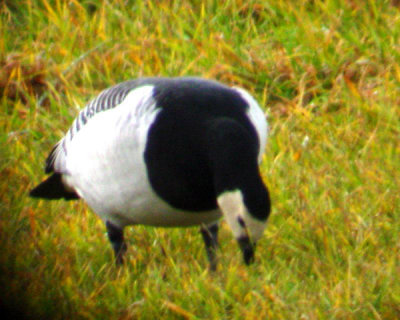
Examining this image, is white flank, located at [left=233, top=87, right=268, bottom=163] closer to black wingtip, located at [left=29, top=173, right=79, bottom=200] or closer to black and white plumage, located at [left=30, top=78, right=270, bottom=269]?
black and white plumage, located at [left=30, top=78, right=270, bottom=269]

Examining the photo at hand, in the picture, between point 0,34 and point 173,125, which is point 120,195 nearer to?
point 173,125

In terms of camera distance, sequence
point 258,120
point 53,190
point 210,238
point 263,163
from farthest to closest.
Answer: point 263,163 → point 53,190 → point 210,238 → point 258,120

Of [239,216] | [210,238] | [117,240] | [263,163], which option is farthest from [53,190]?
[239,216]

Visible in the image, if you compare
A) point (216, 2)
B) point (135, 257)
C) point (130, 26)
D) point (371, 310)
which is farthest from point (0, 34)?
point (371, 310)

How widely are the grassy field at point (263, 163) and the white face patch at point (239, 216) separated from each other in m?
0.23

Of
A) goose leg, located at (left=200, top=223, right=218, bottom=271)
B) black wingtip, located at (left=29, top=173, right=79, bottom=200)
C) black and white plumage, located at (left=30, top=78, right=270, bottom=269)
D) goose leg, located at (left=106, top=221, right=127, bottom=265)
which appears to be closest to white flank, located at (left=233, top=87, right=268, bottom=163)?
black and white plumage, located at (left=30, top=78, right=270, bottom=269)

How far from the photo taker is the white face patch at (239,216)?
4469 mm

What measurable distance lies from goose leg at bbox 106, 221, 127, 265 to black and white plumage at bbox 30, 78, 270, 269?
152 mm

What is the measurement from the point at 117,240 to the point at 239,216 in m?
0.92

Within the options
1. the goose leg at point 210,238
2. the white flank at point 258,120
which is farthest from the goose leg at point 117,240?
Result: the white flank at point 258,120

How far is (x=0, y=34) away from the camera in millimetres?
7617

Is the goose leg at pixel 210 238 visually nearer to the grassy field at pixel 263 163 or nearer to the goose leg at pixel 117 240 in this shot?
the grassy field at pixel 263 163

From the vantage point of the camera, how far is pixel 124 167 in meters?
4.78

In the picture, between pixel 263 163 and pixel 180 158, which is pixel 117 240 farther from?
pixel 263 163
